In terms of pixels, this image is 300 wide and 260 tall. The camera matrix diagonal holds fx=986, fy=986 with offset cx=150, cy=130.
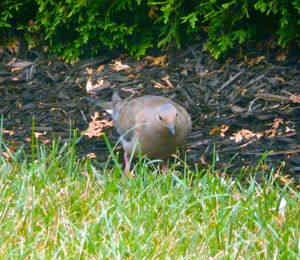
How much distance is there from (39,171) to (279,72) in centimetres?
361

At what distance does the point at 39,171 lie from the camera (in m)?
5.85

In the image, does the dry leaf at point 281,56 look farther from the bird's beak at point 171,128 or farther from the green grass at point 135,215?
the green grass at point 135,215

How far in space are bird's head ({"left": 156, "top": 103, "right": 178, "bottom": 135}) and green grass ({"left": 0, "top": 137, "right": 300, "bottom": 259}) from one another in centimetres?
142

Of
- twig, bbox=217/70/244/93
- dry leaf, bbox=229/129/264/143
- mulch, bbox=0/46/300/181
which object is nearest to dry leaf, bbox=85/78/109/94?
mulch, bbox=0/46/300/181

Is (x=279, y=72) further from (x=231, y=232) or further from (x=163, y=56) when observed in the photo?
Answer: (x=231, y=232)

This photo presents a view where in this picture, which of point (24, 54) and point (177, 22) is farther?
point (24, 54)

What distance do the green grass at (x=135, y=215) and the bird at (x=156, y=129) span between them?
148 cm

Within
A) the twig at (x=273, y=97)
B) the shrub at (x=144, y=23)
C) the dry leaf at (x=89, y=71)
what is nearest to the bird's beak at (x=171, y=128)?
the twig at (x=273, y=97)

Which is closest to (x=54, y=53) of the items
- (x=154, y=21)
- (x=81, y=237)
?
(x=154, y=21)

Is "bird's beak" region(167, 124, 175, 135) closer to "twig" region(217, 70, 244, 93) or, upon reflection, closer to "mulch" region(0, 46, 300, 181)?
"mulch" region(0, 46, 300, 181)

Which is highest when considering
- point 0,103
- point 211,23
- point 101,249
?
point 101,249

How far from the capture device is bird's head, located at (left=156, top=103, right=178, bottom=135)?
24.8ft

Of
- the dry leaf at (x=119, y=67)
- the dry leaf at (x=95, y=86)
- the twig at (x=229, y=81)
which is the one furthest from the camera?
the dry leaf at (x=119, y=67)

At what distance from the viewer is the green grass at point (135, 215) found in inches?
185
